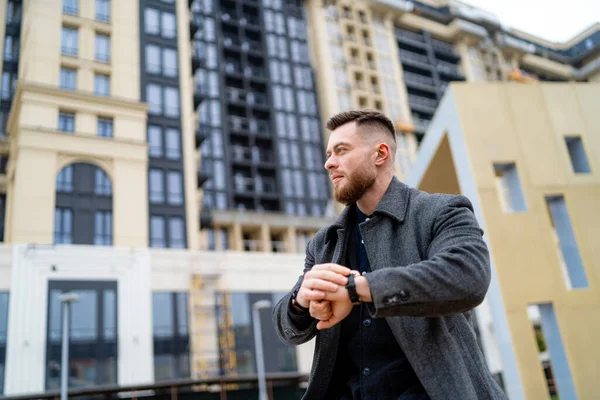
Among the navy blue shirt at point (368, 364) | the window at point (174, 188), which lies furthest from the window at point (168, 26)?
the navy blue shirt at point (368, 364)

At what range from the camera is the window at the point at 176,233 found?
34.9m

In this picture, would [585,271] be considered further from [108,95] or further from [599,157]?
[108,95]

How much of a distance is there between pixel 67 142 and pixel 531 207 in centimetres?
2947

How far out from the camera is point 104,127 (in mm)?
34688

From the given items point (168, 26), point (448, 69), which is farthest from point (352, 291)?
point (448, 69)

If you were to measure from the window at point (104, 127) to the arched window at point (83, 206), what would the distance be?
8.12ft

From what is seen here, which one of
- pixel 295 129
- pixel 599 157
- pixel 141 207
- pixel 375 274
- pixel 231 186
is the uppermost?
pixel 295 129

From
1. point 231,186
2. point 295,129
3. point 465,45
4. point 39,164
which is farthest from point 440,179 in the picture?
point 465,45

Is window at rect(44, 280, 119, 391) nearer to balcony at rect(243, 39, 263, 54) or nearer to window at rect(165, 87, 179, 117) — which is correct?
window at rect(165, 87, 179, 117)

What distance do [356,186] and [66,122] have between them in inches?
1371

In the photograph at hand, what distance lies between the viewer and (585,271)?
9266 mm

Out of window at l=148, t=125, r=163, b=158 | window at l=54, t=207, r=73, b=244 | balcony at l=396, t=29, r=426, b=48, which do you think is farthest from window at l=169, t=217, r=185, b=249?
balcony at l=396, t=29, r=426, b=48

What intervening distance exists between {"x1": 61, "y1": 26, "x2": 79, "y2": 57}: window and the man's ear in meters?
37.4

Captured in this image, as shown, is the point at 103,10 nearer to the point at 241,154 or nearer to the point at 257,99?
the point at 241,154
